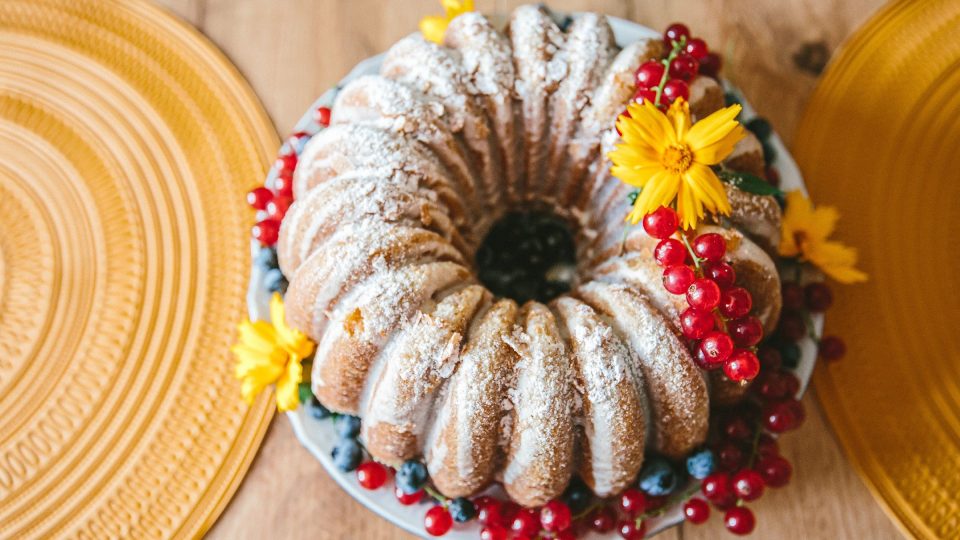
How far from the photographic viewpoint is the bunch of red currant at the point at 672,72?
109cm

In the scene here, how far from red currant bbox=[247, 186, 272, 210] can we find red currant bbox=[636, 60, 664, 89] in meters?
0.61

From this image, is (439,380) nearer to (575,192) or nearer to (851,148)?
(575,192)

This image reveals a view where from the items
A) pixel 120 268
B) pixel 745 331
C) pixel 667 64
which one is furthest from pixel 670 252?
pixel 120 268

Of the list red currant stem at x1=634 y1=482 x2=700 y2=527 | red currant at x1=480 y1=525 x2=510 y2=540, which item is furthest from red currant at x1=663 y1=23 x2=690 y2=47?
red currant at x1=480 y1=525 x2=510 y2=540

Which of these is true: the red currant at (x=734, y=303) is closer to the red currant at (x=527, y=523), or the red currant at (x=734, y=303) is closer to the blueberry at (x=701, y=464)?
the blueberry at (x=701, y=464)

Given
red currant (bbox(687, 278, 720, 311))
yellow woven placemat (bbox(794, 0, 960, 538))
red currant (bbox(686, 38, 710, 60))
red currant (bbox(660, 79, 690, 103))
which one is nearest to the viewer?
red currant (bbox(687, 278, 720, 311))

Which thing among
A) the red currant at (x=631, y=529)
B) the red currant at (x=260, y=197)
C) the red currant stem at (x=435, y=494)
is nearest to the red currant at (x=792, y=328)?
the red currant at (x=631, y=529)

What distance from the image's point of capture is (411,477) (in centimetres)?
114

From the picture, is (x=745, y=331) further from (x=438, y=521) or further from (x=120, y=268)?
(x=120, y=268)

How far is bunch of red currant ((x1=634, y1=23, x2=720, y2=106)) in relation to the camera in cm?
109

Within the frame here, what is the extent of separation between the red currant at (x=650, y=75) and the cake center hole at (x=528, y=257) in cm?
31

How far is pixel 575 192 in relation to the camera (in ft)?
4.30

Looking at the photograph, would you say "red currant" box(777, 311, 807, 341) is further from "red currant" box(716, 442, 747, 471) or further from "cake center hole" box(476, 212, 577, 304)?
"cake center hole" box(476, 212, 577, 304)

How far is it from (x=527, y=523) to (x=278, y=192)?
637 mm
